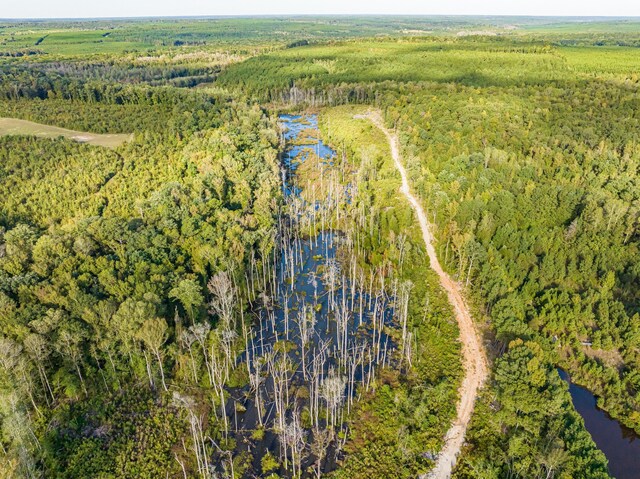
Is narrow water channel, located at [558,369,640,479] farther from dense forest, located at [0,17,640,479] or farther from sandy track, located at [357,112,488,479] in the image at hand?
sandy track, located at [357,112,488,479]

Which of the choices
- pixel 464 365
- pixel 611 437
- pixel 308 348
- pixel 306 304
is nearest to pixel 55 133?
pixel 306 304

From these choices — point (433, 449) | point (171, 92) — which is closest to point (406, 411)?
point (433, 449)

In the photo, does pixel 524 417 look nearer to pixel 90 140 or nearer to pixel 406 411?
pixel 406 411

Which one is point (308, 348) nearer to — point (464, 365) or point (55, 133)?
point (464, 365)

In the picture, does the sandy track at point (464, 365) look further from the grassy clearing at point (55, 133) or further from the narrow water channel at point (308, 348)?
the grassy clearing at point (55, 133)

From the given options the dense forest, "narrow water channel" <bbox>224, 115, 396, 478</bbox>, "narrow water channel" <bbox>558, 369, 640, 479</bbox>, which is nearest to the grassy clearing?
the dense forest

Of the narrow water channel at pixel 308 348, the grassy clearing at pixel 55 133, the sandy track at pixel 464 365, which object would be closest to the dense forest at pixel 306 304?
the narrow water channel at pixel 308 348
